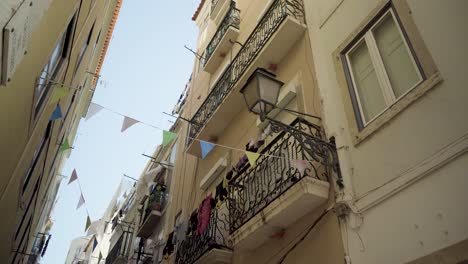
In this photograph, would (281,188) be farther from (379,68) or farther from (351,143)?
(379,68)

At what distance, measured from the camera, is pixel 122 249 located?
1747cm

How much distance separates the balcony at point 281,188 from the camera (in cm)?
477

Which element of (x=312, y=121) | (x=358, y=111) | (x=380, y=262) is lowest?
(x=380, y=262)

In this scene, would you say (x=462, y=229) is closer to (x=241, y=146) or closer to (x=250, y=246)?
(x=250, y=246)

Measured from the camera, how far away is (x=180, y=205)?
36.7 ft

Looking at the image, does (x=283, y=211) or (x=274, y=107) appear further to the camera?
(x=283, y=211)

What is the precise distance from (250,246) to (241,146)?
108 inches

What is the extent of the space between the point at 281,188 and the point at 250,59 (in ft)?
13.0

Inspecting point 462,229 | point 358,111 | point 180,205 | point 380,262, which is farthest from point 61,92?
point 180,205

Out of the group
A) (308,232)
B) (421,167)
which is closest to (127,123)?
(308,232)

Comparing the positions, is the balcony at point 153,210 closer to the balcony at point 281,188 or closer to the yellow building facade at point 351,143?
the yellow building facade at point 351,143

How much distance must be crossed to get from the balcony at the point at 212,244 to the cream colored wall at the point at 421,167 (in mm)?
3115

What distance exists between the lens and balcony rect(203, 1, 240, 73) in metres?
11.4

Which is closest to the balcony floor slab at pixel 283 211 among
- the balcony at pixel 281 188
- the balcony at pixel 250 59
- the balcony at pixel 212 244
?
the balcony at pixel 281 188
